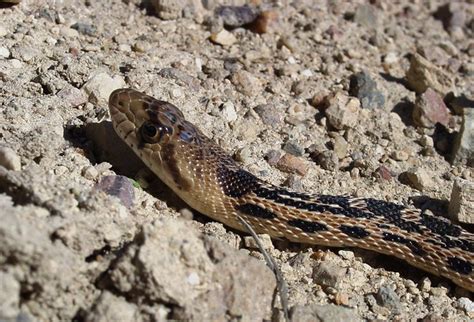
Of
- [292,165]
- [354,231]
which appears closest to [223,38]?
[292,165]

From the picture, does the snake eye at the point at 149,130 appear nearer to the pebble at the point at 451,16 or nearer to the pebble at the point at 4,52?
the pebble at the point at 4,52

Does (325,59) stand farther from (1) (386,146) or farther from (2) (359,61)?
(1) (386,146)

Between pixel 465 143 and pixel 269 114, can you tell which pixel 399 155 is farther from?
pixel 269 114

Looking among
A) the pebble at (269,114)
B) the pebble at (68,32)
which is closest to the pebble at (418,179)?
the pebble at (269,114)

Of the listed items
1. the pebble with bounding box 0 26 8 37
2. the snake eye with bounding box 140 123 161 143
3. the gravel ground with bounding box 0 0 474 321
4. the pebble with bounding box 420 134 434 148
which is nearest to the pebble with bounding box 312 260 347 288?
the gravel ground with bounding box 0 0 474 321

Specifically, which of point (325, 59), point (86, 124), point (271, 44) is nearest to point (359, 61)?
point (325, 59)

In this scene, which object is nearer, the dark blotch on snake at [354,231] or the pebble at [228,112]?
the dark blotch on snake at [354,231]
